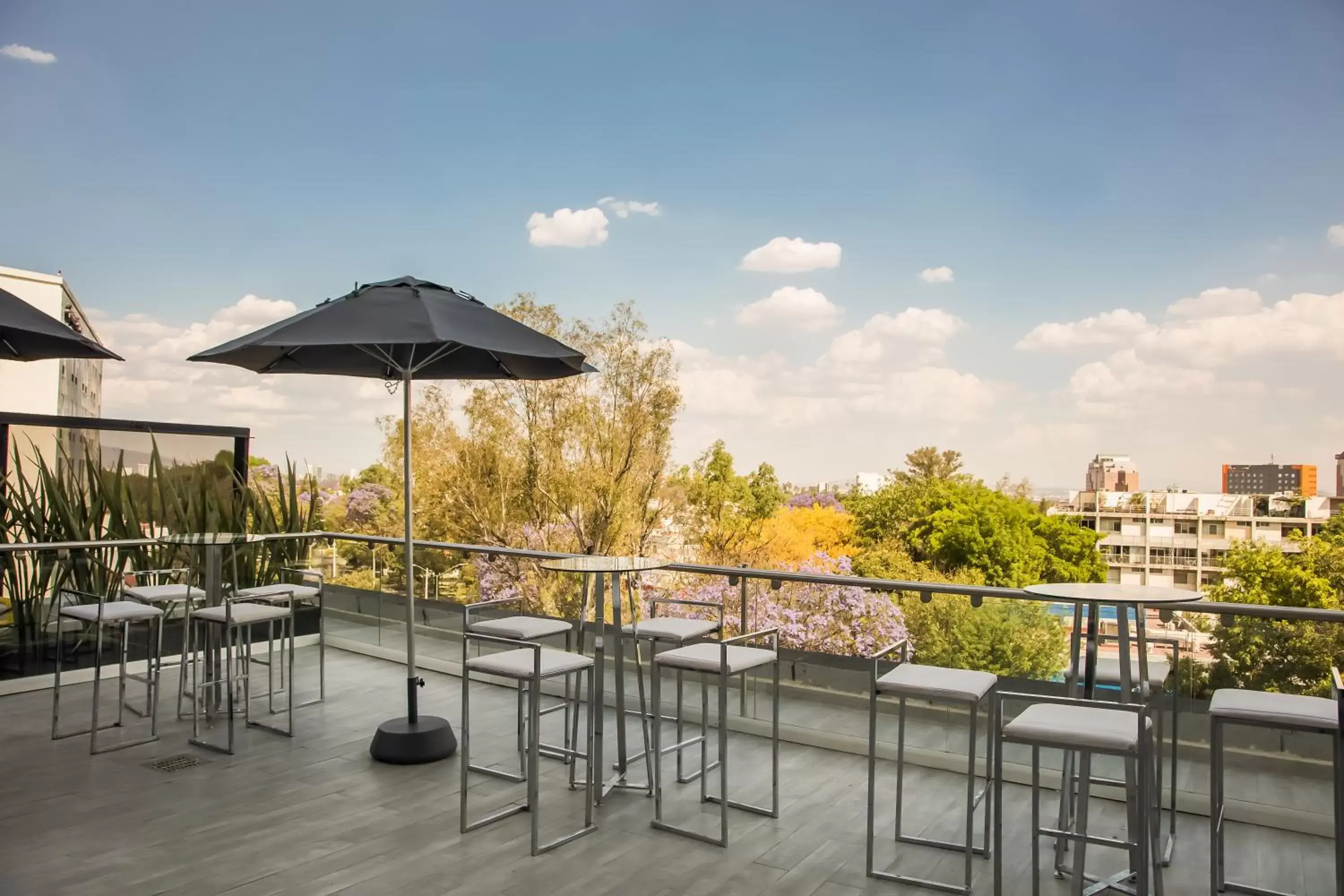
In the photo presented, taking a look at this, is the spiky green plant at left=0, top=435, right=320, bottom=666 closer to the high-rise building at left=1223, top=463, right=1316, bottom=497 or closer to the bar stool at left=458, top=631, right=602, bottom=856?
the bar stool at left=458, top=631, right=602, bottom=856

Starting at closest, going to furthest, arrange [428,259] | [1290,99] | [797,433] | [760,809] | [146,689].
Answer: [760,809]
[146,689]
[428,259]
[1290,99]
[797,433]

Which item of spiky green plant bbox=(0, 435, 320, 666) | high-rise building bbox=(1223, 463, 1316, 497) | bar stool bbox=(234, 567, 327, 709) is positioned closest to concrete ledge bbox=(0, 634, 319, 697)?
spiky green plant bbox=(0, 435, 320, 666)

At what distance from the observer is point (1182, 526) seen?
72188mm

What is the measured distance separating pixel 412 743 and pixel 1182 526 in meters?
80.0

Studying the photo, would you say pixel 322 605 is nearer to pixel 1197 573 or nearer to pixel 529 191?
pixel 529 191

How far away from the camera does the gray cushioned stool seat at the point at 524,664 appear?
11.6 ft

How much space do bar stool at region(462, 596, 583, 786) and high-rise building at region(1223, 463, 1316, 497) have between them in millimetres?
72544

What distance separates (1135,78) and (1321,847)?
184ft

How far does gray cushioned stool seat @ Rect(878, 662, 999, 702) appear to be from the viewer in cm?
318

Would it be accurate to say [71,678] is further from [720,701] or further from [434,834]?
[720,701]

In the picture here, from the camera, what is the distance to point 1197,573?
73.1 metres

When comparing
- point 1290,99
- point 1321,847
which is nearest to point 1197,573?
point 1290,99

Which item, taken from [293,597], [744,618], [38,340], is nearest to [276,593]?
[293,597]

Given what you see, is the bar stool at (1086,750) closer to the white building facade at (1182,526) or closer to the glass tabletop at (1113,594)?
the glass tabletop at (1113,594)
